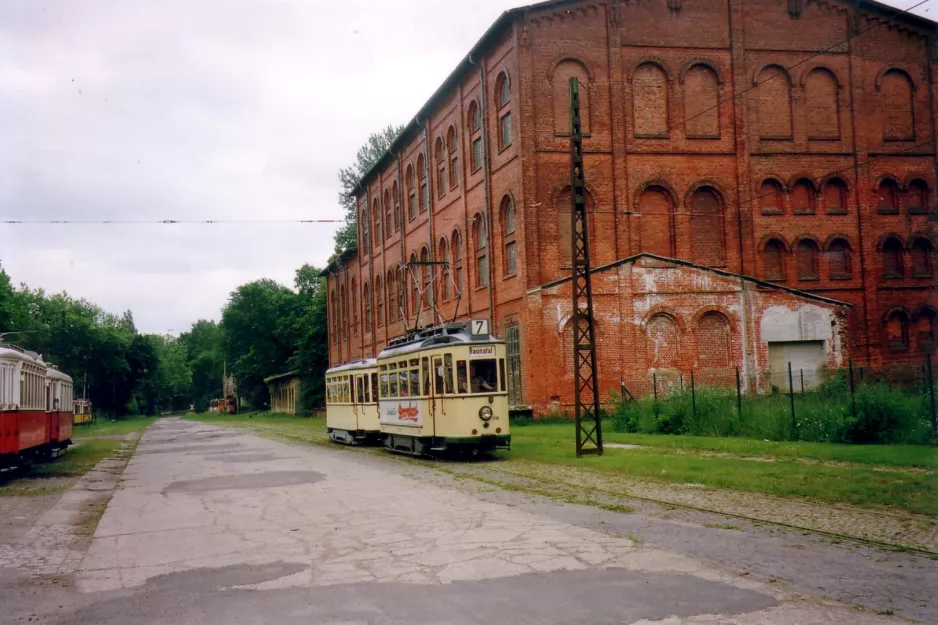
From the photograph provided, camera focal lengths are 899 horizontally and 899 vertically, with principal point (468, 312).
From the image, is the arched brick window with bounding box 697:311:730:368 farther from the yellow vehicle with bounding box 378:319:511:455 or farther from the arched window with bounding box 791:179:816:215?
the yellow vehicle with bounding box 378:319:511:455

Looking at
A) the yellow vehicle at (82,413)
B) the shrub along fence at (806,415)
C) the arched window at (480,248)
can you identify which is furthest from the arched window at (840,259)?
the yellow vehicle at (82,413)

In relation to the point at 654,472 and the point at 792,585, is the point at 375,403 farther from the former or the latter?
the point at 792,585

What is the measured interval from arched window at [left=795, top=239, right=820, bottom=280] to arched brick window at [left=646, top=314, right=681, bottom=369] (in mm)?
7302

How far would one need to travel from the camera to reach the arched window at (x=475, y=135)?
1553 inches

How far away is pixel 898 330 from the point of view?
37.9 m

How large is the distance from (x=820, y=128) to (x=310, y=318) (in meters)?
47.5

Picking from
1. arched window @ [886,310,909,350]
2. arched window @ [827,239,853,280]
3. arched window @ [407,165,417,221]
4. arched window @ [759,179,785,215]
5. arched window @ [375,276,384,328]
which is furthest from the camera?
arched window @ [375,276,384,328]

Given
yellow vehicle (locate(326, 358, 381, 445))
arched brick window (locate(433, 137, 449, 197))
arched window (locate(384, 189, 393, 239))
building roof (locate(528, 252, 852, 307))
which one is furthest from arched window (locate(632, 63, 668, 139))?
arched window (locate(384, 189, 393, 239))

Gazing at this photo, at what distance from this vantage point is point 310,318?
75.4 meters

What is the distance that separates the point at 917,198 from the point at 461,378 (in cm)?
2811

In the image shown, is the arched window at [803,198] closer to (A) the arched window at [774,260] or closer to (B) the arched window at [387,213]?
(A) the arched window at [774,260]

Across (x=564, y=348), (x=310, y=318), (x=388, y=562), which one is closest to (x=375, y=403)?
(x=564, y=348)

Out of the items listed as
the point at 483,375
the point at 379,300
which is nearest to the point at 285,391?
the point at 379,300

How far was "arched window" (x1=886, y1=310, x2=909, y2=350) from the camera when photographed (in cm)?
3762
